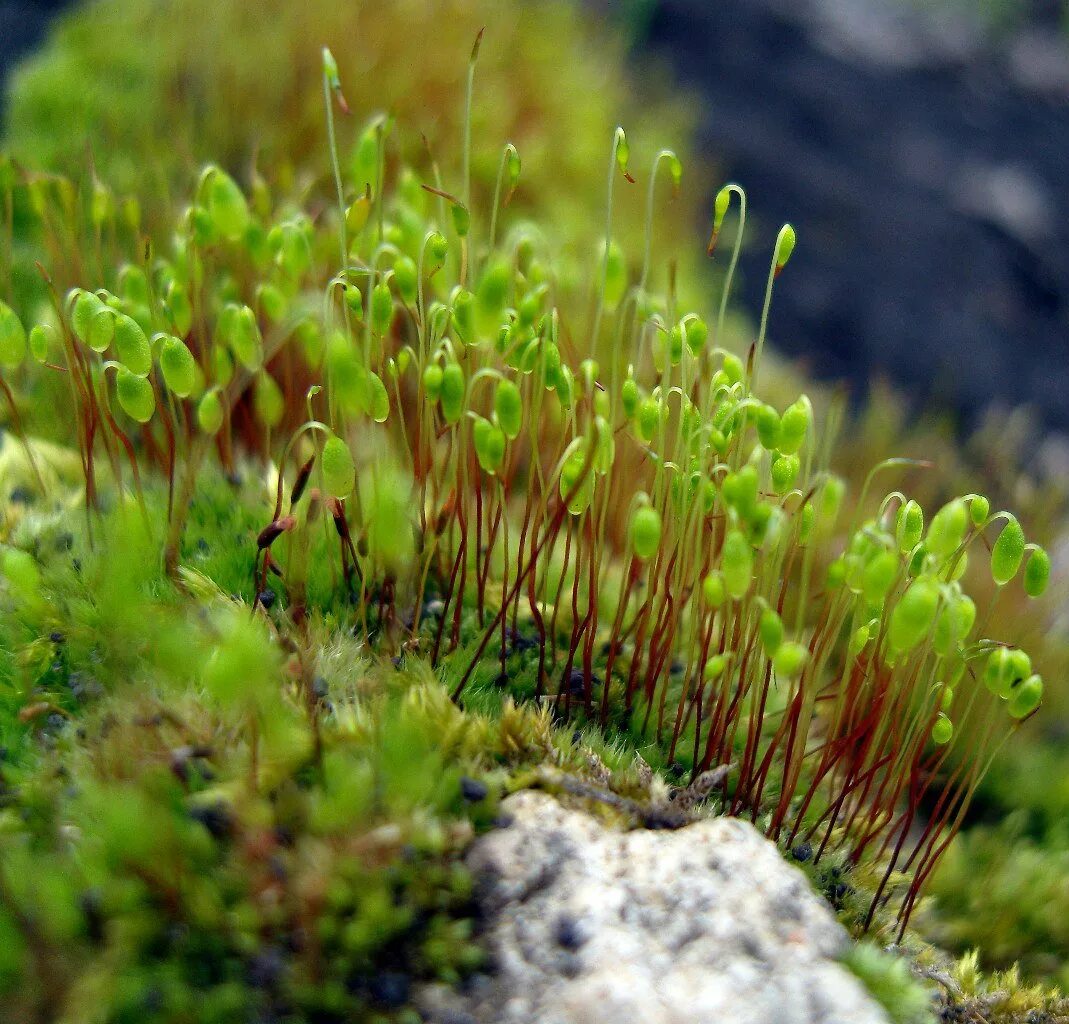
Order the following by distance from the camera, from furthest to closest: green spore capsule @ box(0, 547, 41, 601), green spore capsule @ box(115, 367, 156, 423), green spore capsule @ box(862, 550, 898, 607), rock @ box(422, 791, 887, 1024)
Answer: green spore capsule @ box(115, 367, 156, 423) < green spore capsule @ box(0, 547, 41, 601) < green spore capsule @ box(862, 550, 898, 607) < rock @ box(422, 791, 887, 1024)

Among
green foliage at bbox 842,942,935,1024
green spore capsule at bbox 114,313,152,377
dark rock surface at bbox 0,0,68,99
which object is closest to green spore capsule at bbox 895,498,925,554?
green foliage at bbox 842,942,935,1024

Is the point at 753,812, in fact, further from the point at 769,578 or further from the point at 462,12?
the point at 462,12

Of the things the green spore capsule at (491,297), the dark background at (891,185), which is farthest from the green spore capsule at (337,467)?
the dark background at (891,185)

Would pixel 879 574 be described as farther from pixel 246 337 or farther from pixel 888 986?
pixel 246 337

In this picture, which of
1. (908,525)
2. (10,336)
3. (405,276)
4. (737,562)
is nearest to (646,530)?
(737,562)

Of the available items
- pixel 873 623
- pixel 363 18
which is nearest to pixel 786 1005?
pixel 873 623

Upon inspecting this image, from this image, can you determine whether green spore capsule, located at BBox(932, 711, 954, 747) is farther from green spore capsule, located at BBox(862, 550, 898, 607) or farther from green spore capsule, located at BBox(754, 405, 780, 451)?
green spore capsule, located at BBox(754, 405, 780, 451)

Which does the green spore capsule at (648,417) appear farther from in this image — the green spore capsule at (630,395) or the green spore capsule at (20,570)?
the green spore capsule at (20,570)
